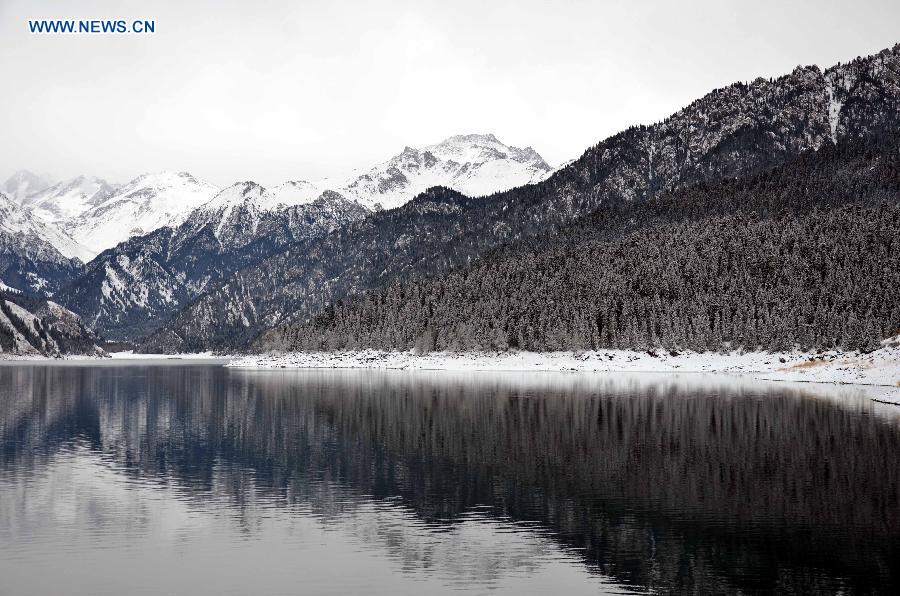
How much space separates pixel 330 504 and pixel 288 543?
694 cm

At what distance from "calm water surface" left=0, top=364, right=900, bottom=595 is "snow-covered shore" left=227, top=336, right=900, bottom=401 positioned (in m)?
43.0

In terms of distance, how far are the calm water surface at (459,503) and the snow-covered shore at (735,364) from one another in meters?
43.0

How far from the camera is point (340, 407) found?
85.6m

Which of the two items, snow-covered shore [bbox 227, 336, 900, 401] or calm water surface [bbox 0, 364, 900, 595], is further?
snow-covered shore [bbox 227, 336, 900, 401]

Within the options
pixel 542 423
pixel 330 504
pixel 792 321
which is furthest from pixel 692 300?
pixel 330 504

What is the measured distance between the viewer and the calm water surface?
A: 91.3 ft

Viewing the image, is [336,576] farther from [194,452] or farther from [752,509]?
[194,452]

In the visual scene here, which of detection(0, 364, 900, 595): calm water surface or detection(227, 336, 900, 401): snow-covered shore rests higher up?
detection(227, 336, 900, 401): snow-covered shore

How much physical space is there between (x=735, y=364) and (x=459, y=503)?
132 meters

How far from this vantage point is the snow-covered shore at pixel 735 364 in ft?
378

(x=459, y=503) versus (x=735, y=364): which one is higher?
(x=735, y=364)

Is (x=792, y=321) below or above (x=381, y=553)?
above

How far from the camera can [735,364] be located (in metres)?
159

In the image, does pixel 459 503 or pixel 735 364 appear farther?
pixel 735 364
